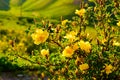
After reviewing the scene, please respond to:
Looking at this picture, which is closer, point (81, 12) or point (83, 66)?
point (83, 66)

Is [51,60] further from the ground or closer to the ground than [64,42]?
closer to the ground

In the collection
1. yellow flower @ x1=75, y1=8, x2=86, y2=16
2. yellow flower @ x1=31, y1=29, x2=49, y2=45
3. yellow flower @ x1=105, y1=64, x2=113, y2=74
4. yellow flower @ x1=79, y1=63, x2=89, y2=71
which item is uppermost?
yellow flower @ x1=75, y1=8, x2=86, y2=16

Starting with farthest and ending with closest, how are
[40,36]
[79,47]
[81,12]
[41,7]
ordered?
[41,7] → [81,12] → [79,47] → [40,36]

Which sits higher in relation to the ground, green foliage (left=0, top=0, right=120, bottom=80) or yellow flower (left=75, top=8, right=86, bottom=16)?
yellow flower (left=75, top=8, right=86, bottom=16)

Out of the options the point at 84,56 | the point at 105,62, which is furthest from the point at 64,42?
the point at 105,62

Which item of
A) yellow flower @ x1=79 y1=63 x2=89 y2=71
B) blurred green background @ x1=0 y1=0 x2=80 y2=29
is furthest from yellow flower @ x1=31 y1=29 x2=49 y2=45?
blurred green background @ x1=0 y1=0 x2=80 y2=29

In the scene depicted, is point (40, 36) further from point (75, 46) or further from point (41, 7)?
point (41, 7)

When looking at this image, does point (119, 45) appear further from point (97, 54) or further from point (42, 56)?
point (42, 56)

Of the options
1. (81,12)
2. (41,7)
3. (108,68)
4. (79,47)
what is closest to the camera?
(79,47)

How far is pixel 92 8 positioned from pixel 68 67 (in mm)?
1149

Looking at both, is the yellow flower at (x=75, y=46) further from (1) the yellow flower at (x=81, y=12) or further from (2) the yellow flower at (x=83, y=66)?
(1) the yellow flower at (x=81, y=12)

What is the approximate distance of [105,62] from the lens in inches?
231

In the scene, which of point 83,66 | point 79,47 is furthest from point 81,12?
point 83,66

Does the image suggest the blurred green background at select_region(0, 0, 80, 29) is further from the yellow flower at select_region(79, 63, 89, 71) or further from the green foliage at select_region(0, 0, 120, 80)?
the yellow flower at select_region(79, 63, 89, 71)
